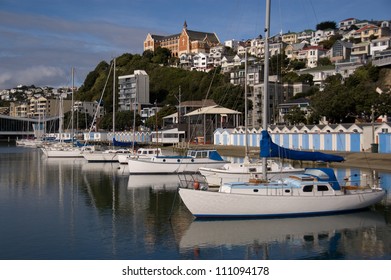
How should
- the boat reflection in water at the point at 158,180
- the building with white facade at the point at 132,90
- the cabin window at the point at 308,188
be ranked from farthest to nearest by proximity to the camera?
1. the building with white facade at the point at 132,90
2. the boat reflection in water at the point at 158,180
3. the cabin window at the point at 308,188

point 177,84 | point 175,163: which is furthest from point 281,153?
point 177,84

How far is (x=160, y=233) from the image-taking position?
2122 cm

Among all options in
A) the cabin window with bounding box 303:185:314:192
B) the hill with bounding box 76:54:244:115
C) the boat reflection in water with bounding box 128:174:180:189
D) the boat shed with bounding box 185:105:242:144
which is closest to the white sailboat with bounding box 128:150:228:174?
the boat reflection in water with bounding box 128:174:180:189

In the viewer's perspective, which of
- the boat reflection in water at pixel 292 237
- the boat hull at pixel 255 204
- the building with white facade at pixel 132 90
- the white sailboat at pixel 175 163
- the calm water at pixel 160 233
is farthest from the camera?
the building with white facade at pixel 132 90

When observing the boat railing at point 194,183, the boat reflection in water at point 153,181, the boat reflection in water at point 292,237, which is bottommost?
the boat reflection in water at point 292,237

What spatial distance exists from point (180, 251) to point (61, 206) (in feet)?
43.4

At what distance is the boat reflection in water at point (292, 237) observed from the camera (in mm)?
18219

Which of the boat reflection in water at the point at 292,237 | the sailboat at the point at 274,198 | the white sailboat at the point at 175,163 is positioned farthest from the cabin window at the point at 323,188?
the white sailboat at the point at 175,163

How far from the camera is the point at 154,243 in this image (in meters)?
19.4

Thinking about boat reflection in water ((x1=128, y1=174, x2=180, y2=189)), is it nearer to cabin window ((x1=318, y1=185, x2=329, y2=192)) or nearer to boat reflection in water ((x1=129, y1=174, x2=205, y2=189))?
boat reflection in water ((x1=129, y1=174, x2=205, y2=189))

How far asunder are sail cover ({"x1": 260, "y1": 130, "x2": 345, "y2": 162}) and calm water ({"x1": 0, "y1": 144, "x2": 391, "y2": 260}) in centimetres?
426

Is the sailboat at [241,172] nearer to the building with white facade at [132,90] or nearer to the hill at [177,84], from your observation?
the hill at [177,84]

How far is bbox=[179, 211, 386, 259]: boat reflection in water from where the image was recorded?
Result: 1822 cm
